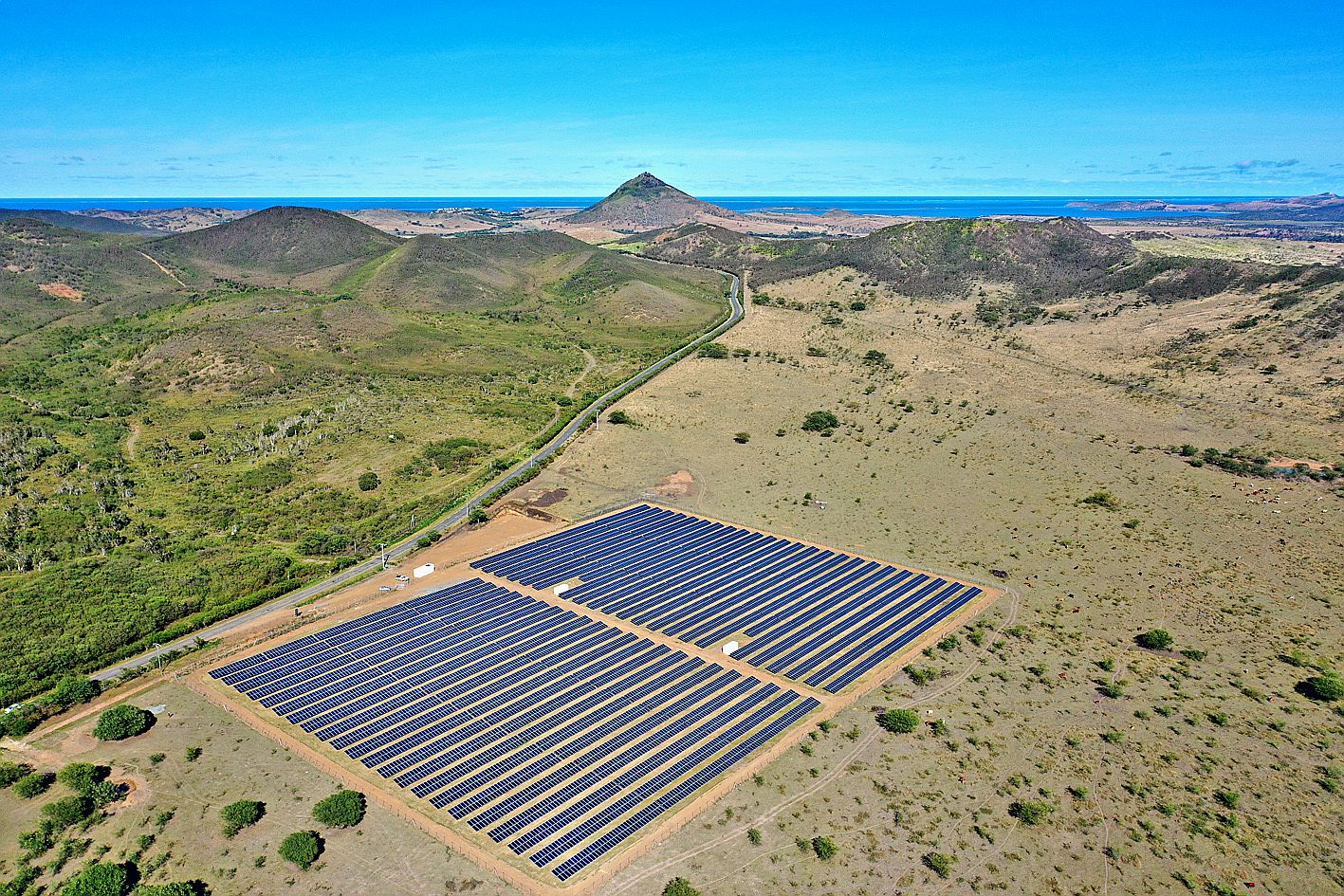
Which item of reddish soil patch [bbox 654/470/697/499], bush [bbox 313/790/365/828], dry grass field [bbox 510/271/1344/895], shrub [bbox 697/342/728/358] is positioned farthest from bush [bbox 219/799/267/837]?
shrub [bbox 697/342/728/358]

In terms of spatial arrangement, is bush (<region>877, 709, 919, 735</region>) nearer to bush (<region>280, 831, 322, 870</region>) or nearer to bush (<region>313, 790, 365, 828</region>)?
bush (<region>313, 790, 365, 828</region>)

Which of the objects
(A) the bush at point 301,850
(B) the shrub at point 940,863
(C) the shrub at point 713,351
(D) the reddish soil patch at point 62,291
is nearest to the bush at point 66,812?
(A) the bush at point 301,850

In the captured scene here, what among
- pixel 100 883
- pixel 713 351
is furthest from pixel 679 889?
pixel 713 351

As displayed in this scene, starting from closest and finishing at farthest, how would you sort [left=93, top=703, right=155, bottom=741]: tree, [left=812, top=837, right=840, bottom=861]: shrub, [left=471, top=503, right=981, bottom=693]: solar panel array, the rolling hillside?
[left=812, top=837, right=840, bottom=861]: shrub, [left=93, top=703, right=155, bottom=741]: tree, [left=471, top=503, right=981, bottom=693]: solar panel array, the rolling hillside

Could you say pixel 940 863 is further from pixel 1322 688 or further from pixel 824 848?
pixel 1322 688

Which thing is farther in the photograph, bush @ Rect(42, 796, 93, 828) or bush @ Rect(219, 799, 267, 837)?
bush @ Rect(219, 799, 267, 837)

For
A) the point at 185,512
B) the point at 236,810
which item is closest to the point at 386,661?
the point at 236,810

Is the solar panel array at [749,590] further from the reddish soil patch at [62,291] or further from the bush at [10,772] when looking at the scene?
the reddish soil patch at [62,291]
